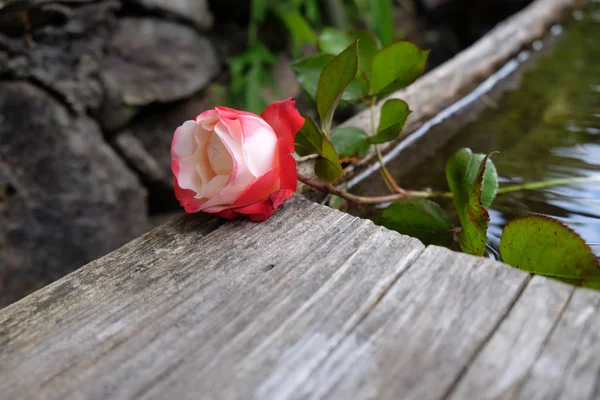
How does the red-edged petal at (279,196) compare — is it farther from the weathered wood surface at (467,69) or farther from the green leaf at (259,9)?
the green leaf at (259,9)

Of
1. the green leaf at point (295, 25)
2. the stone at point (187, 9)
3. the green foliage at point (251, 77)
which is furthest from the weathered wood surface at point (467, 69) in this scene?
the stone at point (187, 9)

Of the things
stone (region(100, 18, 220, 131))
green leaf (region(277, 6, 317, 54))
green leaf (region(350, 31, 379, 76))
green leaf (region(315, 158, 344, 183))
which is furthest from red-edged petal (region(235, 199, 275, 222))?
green leaf (region(277, 6, 317, 54))

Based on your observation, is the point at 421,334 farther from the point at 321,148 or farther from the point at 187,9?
the point at 187,9

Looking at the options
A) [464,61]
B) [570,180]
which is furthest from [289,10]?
[570,180]

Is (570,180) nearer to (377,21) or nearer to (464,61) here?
(464,61)

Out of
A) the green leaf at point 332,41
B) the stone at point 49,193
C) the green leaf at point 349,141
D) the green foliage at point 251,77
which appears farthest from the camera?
the green foliage at point 251,77

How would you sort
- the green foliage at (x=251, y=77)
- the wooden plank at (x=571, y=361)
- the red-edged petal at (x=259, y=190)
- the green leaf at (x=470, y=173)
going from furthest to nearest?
the green foliage at (x=251, y=77), the green leaf at (x=470, y=173), the red-edged petal at (x=259, y=190), the wooden plank at (x=571, y=361)

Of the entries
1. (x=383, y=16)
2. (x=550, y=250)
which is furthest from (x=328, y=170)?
(x=383, y=16)
